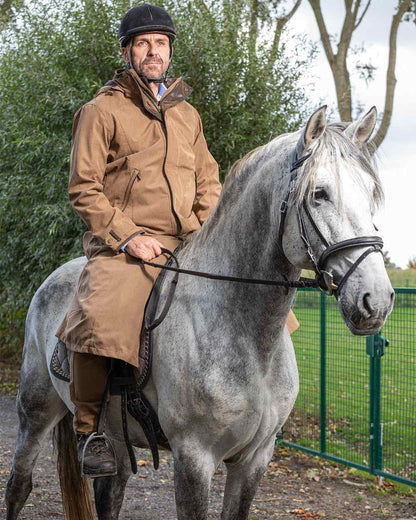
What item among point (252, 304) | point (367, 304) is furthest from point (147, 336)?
point (367, 304)

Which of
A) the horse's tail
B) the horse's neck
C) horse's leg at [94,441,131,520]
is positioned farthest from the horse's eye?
the horse's tail

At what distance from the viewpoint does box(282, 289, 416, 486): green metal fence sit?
646cm

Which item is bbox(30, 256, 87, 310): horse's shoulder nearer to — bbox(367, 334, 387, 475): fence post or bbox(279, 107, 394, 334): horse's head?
bbox(279, 107, 394, 334): horse's head

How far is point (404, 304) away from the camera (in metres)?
6.18

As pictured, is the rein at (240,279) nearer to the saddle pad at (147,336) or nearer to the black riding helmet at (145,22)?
the saddle pad at (147,336)

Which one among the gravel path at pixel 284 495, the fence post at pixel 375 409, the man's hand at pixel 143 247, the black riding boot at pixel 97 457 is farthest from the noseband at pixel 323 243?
the fence post at pixel 375 409

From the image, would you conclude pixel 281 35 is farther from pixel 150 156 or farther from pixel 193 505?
pixel 193 505

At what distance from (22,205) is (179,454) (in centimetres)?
755

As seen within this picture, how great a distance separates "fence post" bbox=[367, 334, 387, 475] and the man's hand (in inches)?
141

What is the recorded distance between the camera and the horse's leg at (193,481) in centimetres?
316

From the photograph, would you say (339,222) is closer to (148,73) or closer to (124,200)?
(124,200)

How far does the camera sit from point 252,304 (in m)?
3.15

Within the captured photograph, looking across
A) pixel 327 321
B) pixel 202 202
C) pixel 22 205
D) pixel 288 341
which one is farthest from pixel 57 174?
pixel 288 341

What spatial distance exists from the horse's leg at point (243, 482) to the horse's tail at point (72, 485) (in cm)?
138
